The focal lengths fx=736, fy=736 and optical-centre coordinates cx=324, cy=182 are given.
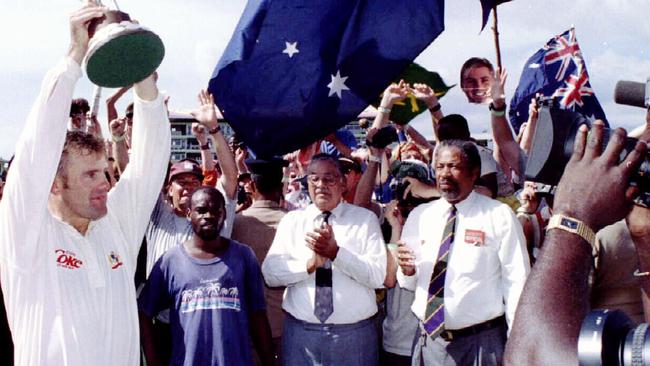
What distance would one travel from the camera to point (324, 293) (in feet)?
15.4

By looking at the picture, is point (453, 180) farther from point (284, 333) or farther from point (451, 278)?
point (284, 333)

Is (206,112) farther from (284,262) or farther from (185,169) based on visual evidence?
(284,262)

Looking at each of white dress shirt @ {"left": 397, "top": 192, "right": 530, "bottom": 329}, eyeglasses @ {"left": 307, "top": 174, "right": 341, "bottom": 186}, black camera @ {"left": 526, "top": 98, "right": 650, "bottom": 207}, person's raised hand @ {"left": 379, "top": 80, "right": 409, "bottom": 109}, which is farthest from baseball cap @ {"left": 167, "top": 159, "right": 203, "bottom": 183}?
black camera @ {"left": 526, "top": 98, "right": 650, "bottom": 207}

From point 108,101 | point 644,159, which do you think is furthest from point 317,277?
point 644,159

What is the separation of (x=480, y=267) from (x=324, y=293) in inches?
40.1

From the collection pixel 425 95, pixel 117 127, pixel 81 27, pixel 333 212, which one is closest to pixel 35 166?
pixel 81 27

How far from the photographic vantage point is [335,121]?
17.7ft

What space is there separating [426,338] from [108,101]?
12.2 feet

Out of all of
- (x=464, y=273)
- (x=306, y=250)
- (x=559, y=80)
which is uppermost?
(x=559, y=80)

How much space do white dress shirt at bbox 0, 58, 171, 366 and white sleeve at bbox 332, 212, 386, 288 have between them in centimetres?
150

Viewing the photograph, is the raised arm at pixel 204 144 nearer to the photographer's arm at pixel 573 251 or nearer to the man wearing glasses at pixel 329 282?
the man wearing glasses at pixel 329 282

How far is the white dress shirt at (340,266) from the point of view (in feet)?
15.3

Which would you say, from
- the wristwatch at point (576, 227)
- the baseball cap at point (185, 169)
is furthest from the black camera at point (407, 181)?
the wristwatch at point (576, 227)

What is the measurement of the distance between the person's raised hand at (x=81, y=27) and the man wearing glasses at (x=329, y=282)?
1.94m
